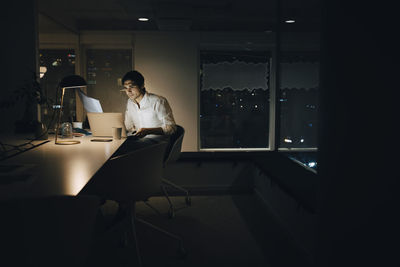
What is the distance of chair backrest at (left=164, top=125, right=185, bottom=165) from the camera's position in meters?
3.45

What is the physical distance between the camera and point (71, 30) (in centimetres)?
546

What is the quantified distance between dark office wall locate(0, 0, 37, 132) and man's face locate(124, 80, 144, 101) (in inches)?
38.1

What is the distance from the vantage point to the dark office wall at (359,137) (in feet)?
4.25

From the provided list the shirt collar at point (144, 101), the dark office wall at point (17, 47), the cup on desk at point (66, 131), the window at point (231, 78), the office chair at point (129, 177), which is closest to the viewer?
the office chair at point (129, 177)

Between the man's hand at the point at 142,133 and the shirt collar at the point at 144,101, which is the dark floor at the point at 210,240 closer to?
the man's hand at the point at 142,133

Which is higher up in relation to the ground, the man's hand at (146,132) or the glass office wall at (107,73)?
the glass office wall at (107,73)

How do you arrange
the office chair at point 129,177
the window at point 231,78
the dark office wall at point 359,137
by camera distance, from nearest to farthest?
the dark office wall at point 359,137
the office chair at point 129,177
the window at point 231,78

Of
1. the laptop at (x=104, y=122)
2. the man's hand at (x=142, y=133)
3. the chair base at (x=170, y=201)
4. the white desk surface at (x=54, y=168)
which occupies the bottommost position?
the chair base at (x=170, y=201)

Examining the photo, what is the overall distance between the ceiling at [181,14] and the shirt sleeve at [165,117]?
1.52m

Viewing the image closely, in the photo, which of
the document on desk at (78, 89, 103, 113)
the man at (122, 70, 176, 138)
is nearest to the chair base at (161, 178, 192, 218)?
the man at (122, 70, 176, 138)

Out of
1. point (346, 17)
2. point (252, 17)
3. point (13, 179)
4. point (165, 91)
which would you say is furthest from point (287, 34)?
point (13, 179)

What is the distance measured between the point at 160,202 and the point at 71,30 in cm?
329

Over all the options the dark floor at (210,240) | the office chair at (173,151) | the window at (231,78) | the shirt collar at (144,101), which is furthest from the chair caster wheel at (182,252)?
the window at (231,78)

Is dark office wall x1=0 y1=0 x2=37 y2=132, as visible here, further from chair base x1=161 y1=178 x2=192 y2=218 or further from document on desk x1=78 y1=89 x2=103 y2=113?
chair base x1=161 y1=178 x2=192 y2=218
